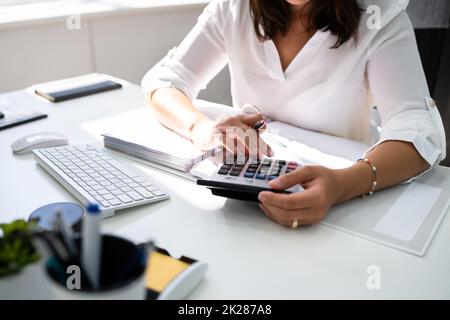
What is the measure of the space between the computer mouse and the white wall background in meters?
0.93

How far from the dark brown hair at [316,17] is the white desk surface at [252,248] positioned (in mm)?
544

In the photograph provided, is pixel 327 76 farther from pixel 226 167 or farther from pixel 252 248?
pixel 252 248

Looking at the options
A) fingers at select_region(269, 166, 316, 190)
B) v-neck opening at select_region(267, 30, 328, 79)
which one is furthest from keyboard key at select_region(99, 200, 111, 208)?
v-neck opening at select_region(267, 30, 328, 79)

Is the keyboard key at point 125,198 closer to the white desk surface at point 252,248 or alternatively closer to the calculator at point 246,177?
the white desk surface at point 252,248

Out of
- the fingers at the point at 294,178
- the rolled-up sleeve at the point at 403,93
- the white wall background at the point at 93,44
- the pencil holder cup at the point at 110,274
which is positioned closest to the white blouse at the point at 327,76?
the rolled-up sleeve at the point at 403,93

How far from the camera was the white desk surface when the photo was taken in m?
0.55

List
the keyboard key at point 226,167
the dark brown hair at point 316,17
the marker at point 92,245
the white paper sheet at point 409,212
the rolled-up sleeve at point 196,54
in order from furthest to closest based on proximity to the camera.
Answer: the rolled-up sleeve at point 196,54 < the dark brown hair at point 316,17 < the keyboard key at point 226,167 < the white paper sheet at point 409,212 < the marker at point 92,245

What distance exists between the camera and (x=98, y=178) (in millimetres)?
792

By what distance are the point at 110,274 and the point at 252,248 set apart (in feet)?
1.02

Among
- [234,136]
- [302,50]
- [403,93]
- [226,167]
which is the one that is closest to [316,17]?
[302,50]

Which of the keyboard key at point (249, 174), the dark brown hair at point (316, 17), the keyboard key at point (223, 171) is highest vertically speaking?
the dark brown hair at point (316, 17)

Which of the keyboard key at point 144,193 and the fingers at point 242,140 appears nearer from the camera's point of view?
the keyboard key at point 144,193

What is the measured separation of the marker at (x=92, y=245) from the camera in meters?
0.31
